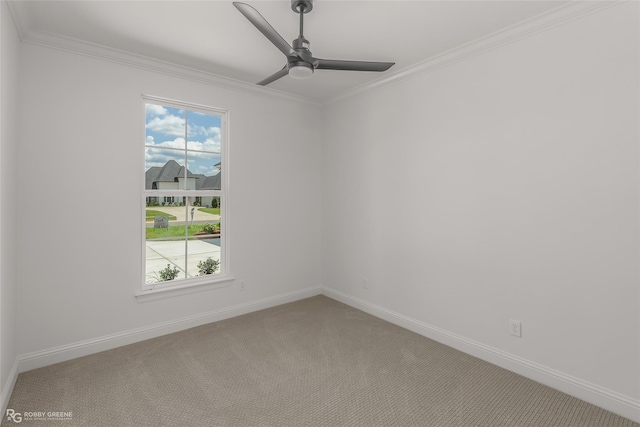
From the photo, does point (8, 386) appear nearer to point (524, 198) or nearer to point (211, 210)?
point (211, 210)

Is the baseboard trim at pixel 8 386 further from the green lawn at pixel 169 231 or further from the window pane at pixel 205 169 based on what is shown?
the window pane at pixel 205 169

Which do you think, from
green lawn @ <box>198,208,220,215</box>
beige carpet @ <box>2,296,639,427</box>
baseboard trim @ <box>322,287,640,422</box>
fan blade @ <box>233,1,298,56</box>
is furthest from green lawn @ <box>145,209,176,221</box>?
baseboard trim @ <box>322,287,640,422</box>

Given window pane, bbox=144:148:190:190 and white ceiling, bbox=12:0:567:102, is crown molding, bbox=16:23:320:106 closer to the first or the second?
white ceiling, bbox=12:0:567:102

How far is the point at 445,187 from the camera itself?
296cm

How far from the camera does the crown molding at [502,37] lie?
210 centimetres

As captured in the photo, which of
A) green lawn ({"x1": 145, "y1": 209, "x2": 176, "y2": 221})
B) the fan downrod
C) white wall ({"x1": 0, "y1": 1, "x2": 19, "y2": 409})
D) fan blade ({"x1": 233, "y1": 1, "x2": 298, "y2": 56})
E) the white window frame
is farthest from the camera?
green lawn ({"x1": 145, "y1": 209, "x2": 176, "y2": 221})

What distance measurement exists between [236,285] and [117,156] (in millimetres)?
1754

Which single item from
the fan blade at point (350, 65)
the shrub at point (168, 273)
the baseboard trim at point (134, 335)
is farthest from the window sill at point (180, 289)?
the fan blade at point (350, 65)

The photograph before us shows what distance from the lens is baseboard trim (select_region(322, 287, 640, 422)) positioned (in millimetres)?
2023

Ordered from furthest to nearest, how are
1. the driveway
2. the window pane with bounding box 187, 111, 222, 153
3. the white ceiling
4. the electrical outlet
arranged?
the window pane with bounding box 187, 111, 222, 153
the driveway
the electrical outlet
the white ceiling

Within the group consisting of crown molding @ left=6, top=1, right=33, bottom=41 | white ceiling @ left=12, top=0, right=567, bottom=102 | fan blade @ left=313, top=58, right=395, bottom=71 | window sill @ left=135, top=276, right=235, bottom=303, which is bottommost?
window sill @ left=135, top=276, right=235, bottom=303

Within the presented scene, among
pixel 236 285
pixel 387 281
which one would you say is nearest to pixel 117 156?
pixel 236 285

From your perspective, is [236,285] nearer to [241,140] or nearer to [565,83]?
[241,140]

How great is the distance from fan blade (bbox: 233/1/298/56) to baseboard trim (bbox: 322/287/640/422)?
266cm
